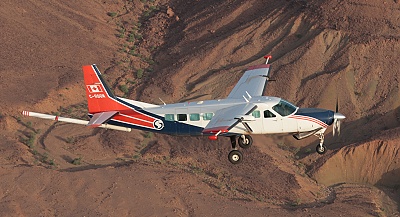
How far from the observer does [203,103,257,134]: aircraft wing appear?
4581 centimetres

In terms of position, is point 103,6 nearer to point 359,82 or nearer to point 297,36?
point 297,36

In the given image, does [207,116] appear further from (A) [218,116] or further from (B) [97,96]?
(B) [97,96]

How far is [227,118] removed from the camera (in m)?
47.6

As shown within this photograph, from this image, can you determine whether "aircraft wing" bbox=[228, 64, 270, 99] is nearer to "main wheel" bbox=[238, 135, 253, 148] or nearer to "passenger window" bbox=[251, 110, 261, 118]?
"main wheel" bbox=[238, 135, 253, 148]

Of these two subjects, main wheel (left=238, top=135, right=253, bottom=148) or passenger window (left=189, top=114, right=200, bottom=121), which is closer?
passenger window (left=189, top=114, right=200, bottom=121)

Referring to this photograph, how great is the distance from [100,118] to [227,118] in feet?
25.1

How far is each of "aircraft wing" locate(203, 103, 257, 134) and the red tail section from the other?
5.90 m

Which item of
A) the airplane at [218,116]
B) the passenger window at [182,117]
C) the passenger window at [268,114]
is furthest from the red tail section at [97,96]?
the passenger window at [268,114]

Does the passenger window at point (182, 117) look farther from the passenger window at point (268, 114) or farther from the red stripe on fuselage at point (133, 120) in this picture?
the passenger window at point (268, 114)

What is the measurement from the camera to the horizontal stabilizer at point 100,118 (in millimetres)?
50531

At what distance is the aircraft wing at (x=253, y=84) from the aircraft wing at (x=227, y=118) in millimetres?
3560

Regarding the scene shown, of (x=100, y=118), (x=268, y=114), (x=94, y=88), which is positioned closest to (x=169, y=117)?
(x=100, y=118)

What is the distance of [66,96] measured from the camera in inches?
2862

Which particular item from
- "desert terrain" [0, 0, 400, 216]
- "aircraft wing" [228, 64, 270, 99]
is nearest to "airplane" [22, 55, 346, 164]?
"aircraft wing" [228, 64, 270, 99]
